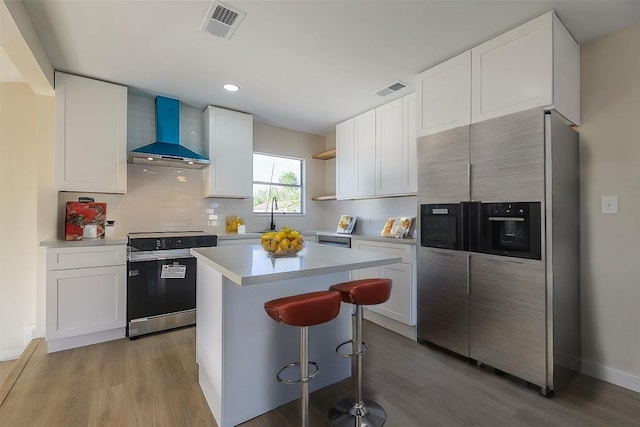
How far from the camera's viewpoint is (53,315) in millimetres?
2465

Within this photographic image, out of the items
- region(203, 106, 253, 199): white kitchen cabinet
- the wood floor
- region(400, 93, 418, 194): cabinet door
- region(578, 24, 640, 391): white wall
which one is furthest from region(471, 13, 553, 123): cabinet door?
region(203, 106, 253, 199): white kitchen cabinet

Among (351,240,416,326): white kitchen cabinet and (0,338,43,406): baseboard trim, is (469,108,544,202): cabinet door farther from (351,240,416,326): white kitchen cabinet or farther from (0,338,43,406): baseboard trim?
(0,338,43,406): baseboard trim

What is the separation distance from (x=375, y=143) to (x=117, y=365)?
333 centimetres

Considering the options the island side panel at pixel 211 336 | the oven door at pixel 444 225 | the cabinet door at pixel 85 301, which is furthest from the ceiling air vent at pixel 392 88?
the cabinet door at pixel 85 301

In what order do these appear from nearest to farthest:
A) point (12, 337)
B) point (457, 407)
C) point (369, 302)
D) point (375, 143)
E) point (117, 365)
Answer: point (369, 302) < point (457, 407) < point (117, 365) < point (12, 337) < point (375, 143)

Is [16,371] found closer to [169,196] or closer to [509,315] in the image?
[169,196]

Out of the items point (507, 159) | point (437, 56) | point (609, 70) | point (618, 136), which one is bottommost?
point (507, 159)

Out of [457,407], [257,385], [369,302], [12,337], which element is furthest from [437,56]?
[12,337]

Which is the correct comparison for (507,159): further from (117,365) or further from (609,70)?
(117,365)

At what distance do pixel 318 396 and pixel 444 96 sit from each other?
8.28ft

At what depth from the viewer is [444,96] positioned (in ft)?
8.22

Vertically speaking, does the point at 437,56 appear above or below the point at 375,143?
above

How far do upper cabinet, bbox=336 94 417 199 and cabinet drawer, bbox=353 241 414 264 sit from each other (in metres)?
0.63

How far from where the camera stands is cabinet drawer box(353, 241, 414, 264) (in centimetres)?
283
